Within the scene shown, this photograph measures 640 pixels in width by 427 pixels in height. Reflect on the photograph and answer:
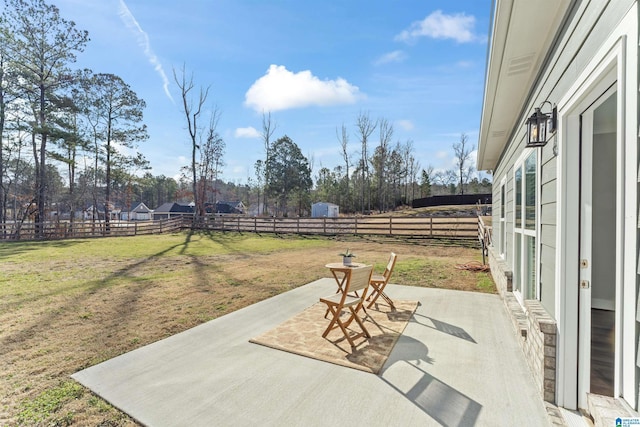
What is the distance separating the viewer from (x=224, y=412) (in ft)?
6.75

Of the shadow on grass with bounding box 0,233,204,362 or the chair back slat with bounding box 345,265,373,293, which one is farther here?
the shadow on grass with bounding box 0,233,204,362

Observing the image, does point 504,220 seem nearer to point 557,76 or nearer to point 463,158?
point 557,76

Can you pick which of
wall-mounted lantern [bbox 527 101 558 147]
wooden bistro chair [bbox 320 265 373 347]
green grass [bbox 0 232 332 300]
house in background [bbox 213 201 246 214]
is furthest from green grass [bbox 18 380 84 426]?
house in background [bbox 213 201 246 214]

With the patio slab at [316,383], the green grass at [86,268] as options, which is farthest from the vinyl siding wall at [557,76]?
the green grass at [86,268]

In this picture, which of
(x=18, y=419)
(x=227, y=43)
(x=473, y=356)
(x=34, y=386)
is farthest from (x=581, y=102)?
(x=227, y=43)

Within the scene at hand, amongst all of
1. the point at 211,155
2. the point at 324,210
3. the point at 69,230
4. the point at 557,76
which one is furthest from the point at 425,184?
the point at 557,76

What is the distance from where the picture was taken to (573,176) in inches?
76.4

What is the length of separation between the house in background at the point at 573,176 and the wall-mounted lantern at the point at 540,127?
1 cm

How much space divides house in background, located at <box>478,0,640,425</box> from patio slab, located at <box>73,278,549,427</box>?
0.37m

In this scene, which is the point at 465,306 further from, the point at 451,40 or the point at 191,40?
the point at 191,40

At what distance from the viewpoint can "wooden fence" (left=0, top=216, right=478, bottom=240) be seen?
46.8ft

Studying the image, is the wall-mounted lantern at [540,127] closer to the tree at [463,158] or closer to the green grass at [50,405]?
the green grass at [50,405]

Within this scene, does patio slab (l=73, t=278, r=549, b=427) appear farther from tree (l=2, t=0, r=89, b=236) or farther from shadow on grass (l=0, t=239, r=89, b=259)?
tree (l=2, t=0, r=89, b=236)

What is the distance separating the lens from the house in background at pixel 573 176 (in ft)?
3.92
